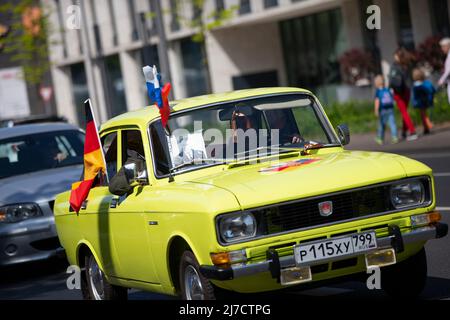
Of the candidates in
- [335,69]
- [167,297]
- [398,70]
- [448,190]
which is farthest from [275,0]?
[167,297]

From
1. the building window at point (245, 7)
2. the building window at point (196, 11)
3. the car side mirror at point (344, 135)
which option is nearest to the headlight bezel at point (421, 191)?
the car side mirror at point (344, 135)

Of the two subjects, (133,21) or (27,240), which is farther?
(133,21)

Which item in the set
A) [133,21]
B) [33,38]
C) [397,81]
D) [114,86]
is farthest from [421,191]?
[114,86]

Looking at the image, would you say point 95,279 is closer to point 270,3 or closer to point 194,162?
point 194,162

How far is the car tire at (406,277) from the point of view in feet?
27.5

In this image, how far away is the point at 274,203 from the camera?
25.2 ft

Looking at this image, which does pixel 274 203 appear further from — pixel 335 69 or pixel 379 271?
pixel 335 69

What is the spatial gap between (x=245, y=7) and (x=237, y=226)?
36720mm

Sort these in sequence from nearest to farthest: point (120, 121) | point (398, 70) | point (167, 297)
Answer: point (120, 121) → point (167, 297) → point (398, 70)

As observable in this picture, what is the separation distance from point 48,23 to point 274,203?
4918cm

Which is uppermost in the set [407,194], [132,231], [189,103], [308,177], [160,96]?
[160,96]

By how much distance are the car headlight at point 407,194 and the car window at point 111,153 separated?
273 cm

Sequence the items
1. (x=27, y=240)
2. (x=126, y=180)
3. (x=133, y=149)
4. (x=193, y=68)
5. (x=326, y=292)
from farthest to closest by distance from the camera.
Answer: (x=193, y=68), (x=27, y=240), (x=326, y=292), (x=133, y=149), (x=126, y=180)

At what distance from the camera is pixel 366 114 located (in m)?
32.2
